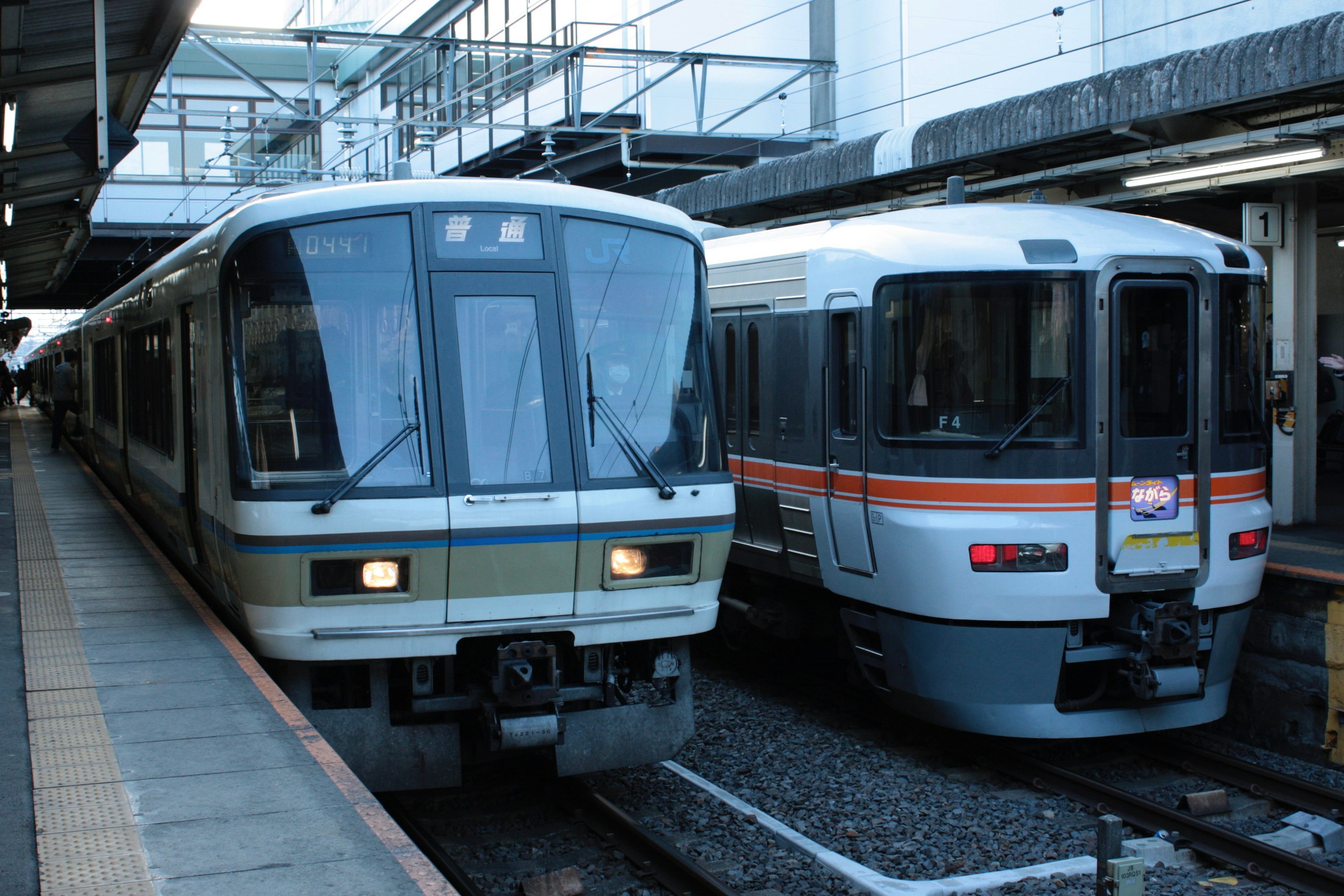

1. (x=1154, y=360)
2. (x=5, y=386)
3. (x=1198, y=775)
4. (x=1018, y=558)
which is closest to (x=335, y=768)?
(x=1018, y=558)

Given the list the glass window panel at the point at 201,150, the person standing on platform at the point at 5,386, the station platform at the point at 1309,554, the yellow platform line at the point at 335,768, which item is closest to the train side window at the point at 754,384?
the station platform at the point at 1309,554

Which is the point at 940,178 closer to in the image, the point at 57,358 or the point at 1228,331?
the point at 1228,331

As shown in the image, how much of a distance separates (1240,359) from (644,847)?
4.43 meters

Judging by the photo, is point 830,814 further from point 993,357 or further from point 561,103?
point 561,103

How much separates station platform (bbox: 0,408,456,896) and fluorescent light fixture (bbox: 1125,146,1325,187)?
7383 mm

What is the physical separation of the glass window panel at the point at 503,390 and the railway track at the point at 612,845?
1.66m

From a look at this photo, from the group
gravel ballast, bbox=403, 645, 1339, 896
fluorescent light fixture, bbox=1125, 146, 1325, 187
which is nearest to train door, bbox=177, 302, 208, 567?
gravel ballast, bbox=403, 645, 1339, 896

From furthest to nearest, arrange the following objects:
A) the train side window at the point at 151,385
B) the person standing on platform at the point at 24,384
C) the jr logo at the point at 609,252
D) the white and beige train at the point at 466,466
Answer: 1. the person standing on platform at the point at 24,384
2. the train side window at the point at 151,385
3. the jr logo at the point at 609,252
4. the white and beige train at the point at 466,466

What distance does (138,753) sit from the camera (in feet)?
16.7

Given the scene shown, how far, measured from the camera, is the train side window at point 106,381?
13.3 m

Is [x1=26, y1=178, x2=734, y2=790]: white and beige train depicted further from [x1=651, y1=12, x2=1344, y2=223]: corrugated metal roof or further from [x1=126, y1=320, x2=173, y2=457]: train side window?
[x1=651, y1=12, x2=1344, y2=223]: corrugated metal roof

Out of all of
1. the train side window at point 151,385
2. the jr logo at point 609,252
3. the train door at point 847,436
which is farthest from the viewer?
the train side window at point 151,385

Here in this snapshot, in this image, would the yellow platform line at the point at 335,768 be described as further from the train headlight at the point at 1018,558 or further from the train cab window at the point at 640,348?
the train headlight at the point at 1018,558

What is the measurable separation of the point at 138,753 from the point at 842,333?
4583 mm
